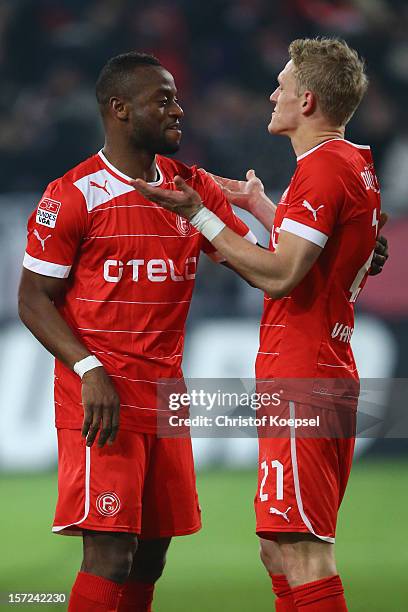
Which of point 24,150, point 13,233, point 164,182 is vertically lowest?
point 164,182

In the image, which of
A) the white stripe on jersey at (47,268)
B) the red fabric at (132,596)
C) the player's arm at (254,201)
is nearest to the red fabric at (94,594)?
the red fabric at (132,596)

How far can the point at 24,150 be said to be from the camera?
8.29 metres

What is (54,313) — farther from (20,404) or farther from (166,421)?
(20,404)

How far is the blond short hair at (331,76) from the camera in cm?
347

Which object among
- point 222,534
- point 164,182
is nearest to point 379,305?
point 222,534

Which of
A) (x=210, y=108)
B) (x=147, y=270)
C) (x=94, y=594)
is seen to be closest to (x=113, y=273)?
(x=147, y=270)

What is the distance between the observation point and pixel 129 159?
368 cm

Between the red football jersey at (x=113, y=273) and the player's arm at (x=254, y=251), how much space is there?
0.90ft

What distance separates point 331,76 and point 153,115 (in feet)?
1.93

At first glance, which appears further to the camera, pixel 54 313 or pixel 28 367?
pixel 28 367

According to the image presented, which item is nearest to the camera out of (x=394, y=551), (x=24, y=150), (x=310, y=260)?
(x=310, y=260)

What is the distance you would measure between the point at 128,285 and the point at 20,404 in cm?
389

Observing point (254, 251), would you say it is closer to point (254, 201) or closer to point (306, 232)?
point (306, 232)

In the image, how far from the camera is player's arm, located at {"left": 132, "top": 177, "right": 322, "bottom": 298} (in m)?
3.32
